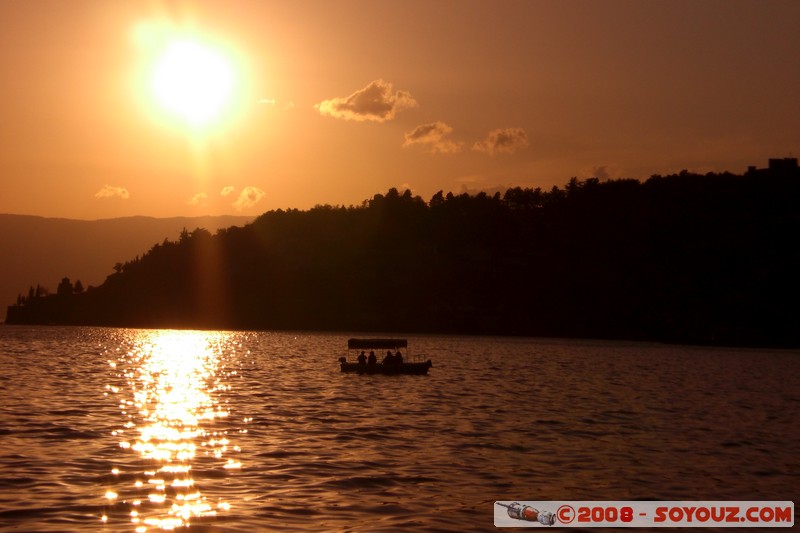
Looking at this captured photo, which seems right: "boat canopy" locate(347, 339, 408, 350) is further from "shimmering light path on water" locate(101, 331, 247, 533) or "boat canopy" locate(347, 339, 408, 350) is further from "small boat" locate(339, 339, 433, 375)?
"shimmering light path on water" locate(101, 331, 247, 533)

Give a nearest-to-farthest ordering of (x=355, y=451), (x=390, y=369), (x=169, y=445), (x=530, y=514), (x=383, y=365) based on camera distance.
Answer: (x=530, y=514), (x=355, y=451), (x=169, y=445), (x=383, y=365), (x=390, y=369)

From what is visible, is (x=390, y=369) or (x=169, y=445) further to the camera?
(x=390, y=369)

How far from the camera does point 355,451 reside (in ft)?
131

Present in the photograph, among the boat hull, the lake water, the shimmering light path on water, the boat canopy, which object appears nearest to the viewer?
the shimmering light path on water

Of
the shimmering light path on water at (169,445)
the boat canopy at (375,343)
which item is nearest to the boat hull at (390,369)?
the boat canopy at (375,343)

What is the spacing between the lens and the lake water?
28.6 meters

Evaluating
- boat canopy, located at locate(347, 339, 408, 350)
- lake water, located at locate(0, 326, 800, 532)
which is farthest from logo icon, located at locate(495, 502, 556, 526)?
boat canopy, located at locate(347, 339, 408, 350)

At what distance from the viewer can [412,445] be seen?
139ft

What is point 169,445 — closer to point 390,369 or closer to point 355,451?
point 355,451

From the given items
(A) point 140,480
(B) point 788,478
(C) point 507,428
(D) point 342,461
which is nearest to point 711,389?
(C) point 507,428

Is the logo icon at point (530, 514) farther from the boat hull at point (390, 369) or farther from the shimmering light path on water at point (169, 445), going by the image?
the boat hull at point (390, 369)

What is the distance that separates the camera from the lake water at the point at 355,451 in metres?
28.6

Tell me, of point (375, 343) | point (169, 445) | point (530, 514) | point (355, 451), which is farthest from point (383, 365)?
point (530, 514)

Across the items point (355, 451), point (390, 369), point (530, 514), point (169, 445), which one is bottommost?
point (530, 514)
